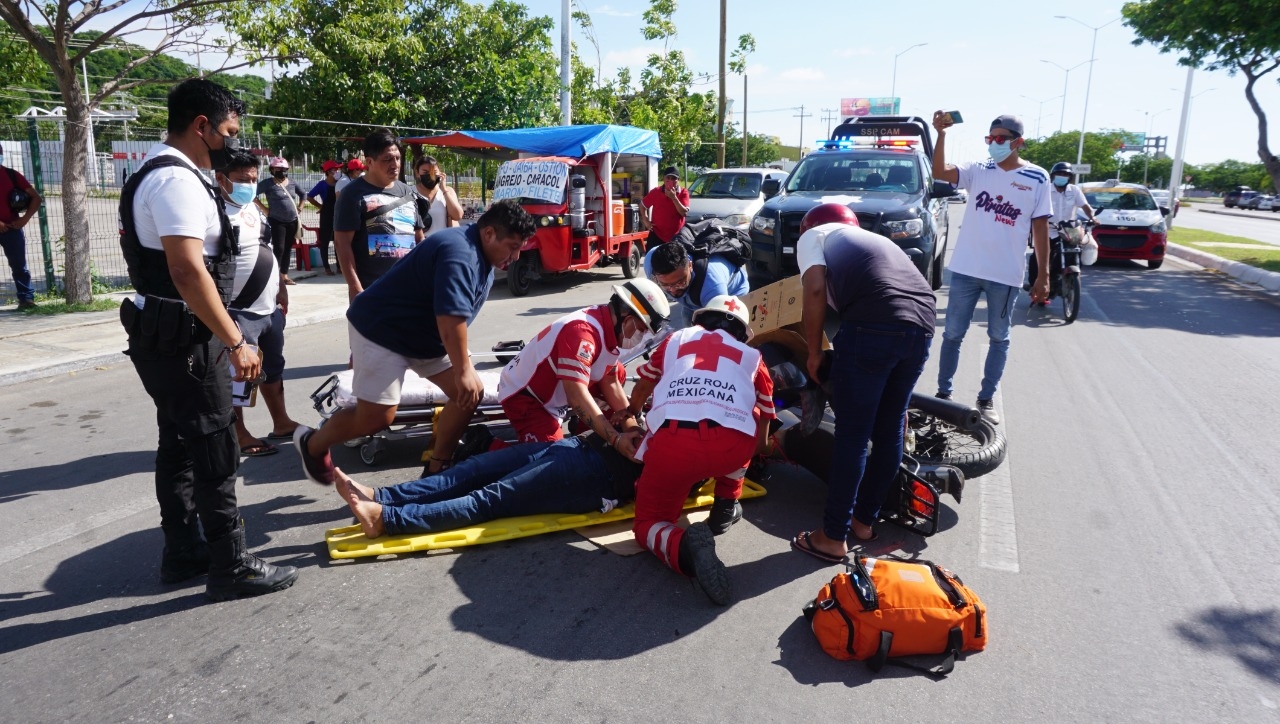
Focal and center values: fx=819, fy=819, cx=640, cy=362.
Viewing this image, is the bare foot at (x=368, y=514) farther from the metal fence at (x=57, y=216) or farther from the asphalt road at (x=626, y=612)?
the metal fence at (x=57, y=216)

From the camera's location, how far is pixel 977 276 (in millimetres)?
5848

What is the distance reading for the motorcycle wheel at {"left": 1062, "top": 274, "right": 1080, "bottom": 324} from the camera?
10.1 m

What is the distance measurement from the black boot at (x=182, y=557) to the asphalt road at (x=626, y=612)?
0.09 meters

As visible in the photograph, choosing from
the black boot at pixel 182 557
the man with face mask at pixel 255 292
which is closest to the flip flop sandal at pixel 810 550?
the black boot at pixel 182 557

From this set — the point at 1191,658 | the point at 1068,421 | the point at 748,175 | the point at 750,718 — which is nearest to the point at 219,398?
the point at 750,718

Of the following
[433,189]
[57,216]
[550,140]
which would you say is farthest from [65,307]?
[550,140]

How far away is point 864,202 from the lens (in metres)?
10.3

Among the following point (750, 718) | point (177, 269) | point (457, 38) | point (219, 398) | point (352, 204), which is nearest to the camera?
point (750, 718)

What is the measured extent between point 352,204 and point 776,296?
2843 mm

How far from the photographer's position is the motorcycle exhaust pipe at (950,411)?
15.4 feet

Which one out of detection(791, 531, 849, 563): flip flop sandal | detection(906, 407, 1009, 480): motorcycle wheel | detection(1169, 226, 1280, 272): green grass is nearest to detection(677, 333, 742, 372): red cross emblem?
detection(791, 531, 849, 563): flip flop sandal

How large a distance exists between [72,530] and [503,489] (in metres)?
2.16

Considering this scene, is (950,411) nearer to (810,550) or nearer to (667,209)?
(810,550)

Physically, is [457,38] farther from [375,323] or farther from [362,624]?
[362,624]
